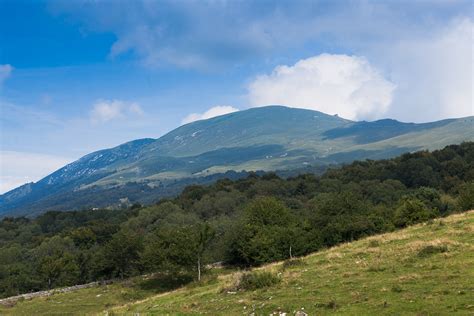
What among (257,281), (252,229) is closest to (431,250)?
(257,281)

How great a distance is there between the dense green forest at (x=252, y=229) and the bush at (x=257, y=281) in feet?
76.9

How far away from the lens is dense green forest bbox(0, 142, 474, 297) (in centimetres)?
5422

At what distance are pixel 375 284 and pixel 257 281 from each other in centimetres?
755

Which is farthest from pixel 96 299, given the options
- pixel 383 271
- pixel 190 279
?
pixel 383 271

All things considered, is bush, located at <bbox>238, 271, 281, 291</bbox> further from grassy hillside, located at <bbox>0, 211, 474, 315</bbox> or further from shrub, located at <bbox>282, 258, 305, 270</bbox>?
shrub, located at <bbox>282, 258, 305, 270</bbox>

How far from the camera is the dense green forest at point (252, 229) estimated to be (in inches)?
2135

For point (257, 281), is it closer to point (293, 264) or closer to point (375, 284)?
point (375, 284)

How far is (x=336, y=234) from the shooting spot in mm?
55875

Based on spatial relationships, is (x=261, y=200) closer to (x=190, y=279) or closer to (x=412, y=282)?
(x=190, y=279)

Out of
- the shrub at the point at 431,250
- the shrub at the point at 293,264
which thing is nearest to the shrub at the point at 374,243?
the shrub at the point at 293,264

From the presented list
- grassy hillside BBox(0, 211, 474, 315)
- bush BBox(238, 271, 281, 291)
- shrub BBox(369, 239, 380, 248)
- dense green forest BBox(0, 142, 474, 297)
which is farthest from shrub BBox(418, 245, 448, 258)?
dense green forest BBox(0, 142, 474, 297)

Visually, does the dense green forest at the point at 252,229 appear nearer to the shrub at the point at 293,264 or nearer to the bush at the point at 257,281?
the shrub at the point at 293,264

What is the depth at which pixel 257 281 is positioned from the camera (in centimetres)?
2503

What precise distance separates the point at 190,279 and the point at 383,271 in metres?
31.3
